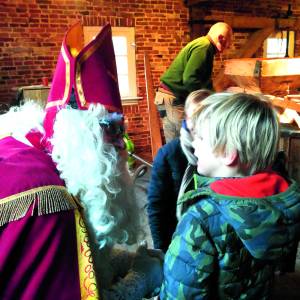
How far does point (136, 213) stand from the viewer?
130 cm

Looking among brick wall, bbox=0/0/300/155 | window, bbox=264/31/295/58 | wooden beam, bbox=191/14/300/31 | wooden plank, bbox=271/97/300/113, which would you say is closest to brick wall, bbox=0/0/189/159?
brick wall, bbox=0/0/300/155

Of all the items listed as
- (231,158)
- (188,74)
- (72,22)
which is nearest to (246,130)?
(231,158)

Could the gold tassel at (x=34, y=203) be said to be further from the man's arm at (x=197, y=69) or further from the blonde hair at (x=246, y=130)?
the man's arm at (x=197, y=69)

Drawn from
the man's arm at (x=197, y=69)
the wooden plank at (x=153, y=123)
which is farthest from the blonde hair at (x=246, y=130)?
the wooden plank at (x=153, y=123)

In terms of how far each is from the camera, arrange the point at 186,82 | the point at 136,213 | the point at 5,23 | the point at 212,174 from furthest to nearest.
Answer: the point at 5,23 → the point at 186,82 → the point at 136,213 → the point at 212,174

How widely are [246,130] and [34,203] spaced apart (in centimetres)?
64

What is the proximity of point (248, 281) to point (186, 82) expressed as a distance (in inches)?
119

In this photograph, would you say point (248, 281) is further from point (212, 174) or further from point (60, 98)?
point (60, 98)

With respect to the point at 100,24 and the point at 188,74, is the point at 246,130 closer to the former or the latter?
the point at 188,74

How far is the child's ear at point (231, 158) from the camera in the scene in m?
1.11

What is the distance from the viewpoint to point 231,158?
1116 mm

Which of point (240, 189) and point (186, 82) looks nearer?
point (240, 189)

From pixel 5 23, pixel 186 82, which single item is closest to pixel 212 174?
pixel 186 82

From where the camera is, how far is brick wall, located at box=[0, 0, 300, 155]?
5273 mm
